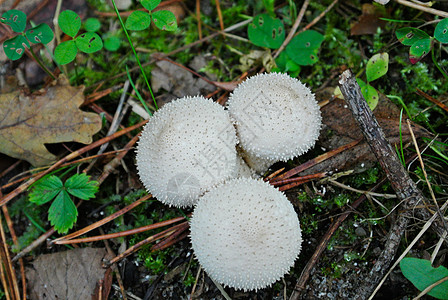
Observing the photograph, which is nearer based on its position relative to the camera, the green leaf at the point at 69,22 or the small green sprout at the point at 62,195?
the small green sprout at the point at 62,195

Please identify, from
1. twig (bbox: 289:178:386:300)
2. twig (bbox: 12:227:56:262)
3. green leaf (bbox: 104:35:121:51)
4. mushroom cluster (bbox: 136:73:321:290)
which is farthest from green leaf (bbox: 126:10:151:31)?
twig (bbox: 289:178:386:300)

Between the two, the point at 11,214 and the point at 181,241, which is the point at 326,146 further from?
the point at 11,214

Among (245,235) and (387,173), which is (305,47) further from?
(245,235)

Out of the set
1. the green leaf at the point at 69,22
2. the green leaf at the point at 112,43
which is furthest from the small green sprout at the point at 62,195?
the green leaf at the point at 112,43

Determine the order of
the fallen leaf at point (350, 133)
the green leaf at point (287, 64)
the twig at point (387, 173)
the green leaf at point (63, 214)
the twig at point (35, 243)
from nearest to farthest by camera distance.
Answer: the twig at point (387, 173) < the fallen leaf at point (350, 133) < the green leaf at point (63, 214) < the twig at point (35, 243) < the green leaf at point (287, 64)

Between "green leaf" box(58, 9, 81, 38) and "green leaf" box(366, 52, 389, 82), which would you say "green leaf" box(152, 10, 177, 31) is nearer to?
"green leaf" box(58, 9, 81, 38)

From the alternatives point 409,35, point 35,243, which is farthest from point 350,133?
point 35,243

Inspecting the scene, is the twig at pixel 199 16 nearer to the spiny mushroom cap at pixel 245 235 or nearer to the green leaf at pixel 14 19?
the green leaf at pixel 14 19

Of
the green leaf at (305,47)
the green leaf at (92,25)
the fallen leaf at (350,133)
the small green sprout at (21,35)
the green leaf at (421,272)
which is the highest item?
the small green sprout at (21,35)
